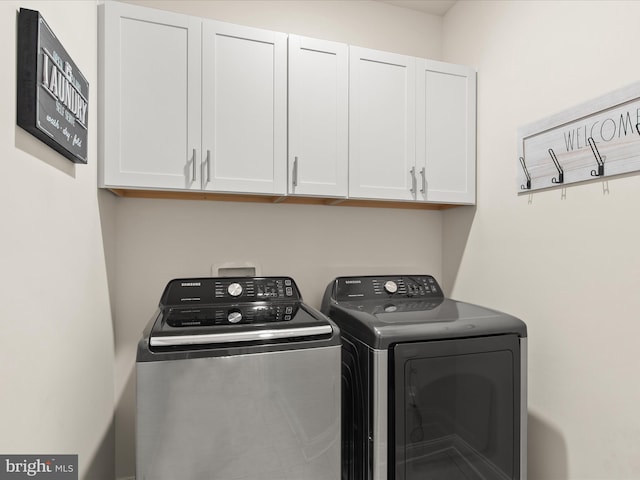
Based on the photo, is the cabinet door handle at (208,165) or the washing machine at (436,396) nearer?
the washing machine at (436,396)

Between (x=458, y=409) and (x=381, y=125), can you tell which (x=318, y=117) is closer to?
(x=381, y=125)

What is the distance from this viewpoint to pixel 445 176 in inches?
78.4

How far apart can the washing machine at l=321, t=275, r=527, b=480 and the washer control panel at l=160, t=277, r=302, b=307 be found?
1.21ft

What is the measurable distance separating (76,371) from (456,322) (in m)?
1.38

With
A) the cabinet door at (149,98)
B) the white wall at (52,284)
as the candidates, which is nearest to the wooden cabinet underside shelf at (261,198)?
the cabinet door at (149,98)

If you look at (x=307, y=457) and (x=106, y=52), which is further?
(x=106, y=52)

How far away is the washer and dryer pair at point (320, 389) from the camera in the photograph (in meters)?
1.15

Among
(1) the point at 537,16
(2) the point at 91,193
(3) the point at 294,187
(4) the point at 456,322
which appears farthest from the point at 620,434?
(2) the point at 91,193

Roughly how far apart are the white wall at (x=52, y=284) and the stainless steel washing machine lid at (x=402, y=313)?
1010 millimetres

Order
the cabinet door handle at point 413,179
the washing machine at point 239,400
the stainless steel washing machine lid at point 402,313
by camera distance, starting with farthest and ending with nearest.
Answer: the cabinet door handle at point 413,179 → the stainless steel washing machine lid at point 402,313 → the washing machine at point 239,400

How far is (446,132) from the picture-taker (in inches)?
78.6

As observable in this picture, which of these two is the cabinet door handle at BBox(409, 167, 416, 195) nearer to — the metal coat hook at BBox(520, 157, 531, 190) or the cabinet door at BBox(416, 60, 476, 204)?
the cabinet door at BBox(416, 60, 476, 204)

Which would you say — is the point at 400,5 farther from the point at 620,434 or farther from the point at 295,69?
the point at 620,434

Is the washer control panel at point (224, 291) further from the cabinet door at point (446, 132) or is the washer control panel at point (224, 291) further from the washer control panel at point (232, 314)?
the cabinet door at point (446, 132)
